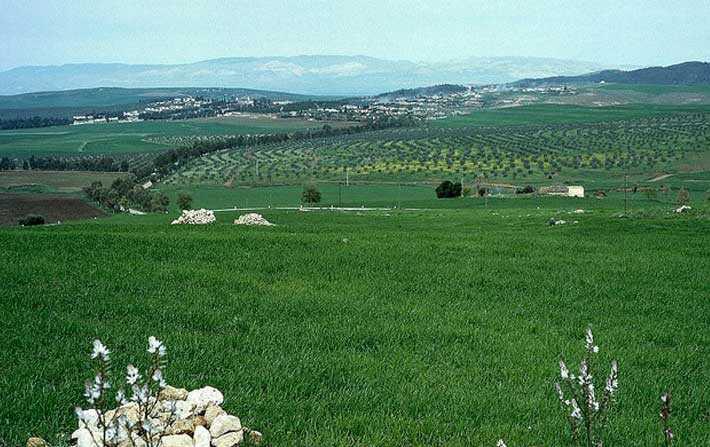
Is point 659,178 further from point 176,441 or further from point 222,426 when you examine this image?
point 176,441

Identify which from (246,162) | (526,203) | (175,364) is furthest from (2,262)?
(246,162)

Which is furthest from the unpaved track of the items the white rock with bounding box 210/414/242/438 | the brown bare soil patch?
the white rock with bounding box 210/414/242/438

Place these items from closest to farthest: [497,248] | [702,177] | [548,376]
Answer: [548,376], [497,248], [702,177]

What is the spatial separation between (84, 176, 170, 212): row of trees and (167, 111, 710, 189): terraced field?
84.2 feet

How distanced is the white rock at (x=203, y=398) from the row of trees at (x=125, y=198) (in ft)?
273

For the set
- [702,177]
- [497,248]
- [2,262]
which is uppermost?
[2,262]

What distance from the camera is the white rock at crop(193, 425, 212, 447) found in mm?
6305

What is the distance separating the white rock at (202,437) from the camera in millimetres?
6305

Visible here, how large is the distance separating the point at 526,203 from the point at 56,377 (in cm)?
7173

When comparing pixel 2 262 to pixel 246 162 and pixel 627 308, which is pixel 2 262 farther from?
pixel 246 162

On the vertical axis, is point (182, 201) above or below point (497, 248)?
below

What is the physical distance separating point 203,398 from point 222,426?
1.93 ft

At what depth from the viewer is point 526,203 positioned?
7594cm

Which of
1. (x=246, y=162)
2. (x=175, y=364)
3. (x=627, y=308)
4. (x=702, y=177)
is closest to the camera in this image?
(x=175, y=364)
